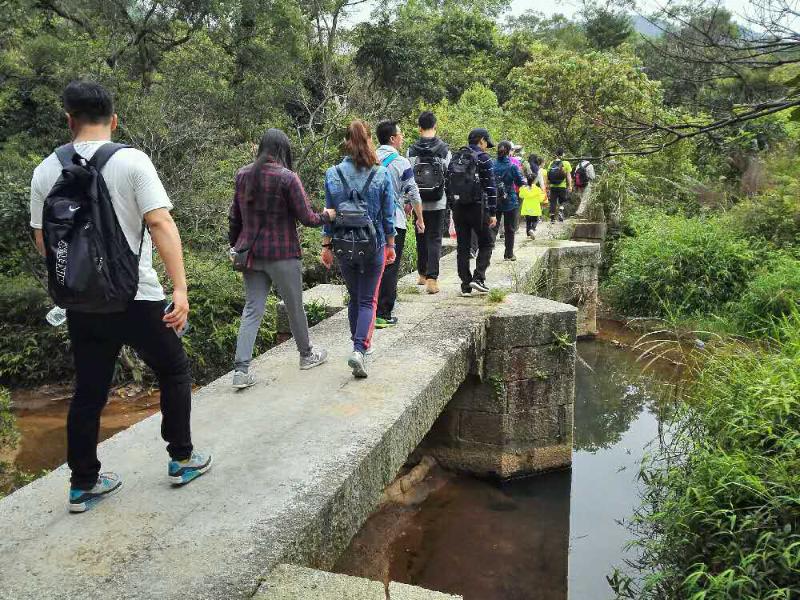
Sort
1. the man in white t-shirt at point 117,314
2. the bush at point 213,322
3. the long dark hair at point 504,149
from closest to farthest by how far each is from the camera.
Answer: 1. the man in white t-shirt at point 117,314
2. the bush at point 213,322
3. the long dark hair at point 504,149

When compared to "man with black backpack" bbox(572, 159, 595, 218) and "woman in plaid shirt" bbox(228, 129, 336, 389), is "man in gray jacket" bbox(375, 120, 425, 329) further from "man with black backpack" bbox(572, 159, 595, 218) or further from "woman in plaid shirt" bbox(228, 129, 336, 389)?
"man with black backpack" bbox(572, 159, 595, 218)

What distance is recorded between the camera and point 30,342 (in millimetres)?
8234

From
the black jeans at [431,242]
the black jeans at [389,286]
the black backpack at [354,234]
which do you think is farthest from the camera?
the black jeans at [431,242]

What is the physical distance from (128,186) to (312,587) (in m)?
1.68

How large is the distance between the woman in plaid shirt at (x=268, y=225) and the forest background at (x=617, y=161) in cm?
178

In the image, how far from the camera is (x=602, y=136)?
357 centimetres

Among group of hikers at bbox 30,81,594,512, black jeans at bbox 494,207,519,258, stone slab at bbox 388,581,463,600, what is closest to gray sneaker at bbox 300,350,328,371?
group of hikers at bbox 30,81,594,512

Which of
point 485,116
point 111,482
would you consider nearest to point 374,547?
point 111,482

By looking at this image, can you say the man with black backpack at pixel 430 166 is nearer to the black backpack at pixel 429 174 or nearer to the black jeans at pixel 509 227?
the black backpack at pixel 429 174

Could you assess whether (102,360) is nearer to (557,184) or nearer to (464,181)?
(464,181)

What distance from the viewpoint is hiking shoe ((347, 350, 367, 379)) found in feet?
14.0

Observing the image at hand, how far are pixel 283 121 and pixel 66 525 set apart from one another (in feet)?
44.0

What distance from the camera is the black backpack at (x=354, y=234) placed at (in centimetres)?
425

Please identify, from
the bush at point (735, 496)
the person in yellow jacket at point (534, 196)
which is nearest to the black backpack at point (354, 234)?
the bush at point (735, 496)
